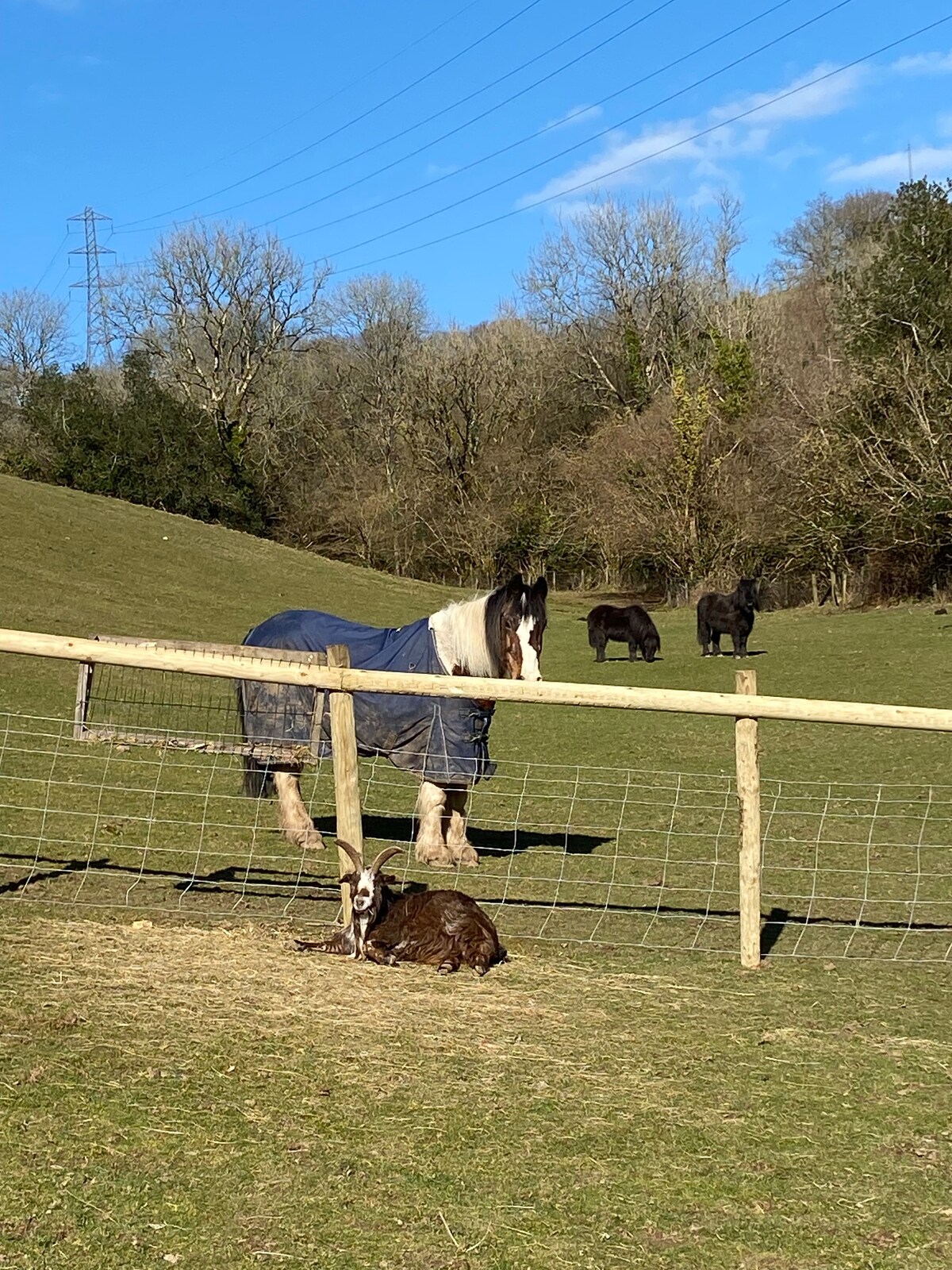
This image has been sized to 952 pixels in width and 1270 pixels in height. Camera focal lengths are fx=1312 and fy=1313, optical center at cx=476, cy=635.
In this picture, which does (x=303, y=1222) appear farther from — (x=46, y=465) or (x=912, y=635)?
(x=46, y=465)

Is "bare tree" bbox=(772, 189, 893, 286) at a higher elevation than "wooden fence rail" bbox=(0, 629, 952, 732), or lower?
higher

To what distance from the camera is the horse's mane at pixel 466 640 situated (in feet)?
26.3

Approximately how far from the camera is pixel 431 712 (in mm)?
8008

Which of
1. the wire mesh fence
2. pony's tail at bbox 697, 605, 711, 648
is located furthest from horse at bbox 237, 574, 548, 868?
pony's tail at bbox 697, 605, 711, 648

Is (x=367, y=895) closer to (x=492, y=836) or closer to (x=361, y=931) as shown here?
(x=361, y=931)

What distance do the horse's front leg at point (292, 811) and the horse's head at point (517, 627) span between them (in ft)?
5.73

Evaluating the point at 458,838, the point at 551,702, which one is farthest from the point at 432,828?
the point at 551,702

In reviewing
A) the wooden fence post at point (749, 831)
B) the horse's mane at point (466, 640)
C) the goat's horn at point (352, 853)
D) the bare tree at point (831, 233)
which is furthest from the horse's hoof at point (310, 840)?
the bare tree at point (831, 233)

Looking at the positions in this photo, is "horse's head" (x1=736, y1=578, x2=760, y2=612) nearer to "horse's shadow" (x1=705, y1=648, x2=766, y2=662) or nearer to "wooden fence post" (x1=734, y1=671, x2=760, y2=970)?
"horse's shadow" (x1=705, y1=648, x2=766, y2=662)

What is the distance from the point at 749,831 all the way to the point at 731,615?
17.1 metres

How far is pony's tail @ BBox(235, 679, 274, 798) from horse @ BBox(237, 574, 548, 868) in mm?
67

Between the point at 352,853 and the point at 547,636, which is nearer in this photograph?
the point at 352,853

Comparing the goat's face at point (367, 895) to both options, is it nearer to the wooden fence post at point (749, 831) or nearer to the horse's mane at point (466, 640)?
the wooden fence post at point (749, 831)

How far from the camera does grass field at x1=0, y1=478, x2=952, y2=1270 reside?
3391mm
